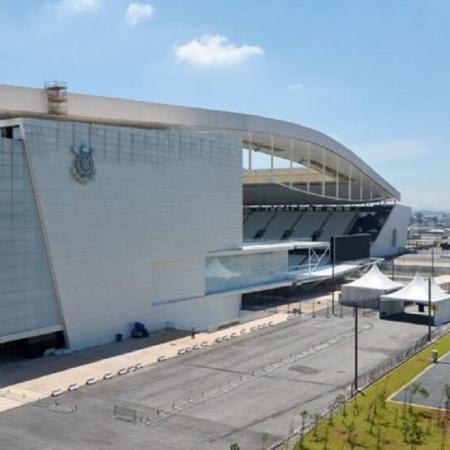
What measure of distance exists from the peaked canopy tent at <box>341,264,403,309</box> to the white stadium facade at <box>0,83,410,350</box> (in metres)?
5.17

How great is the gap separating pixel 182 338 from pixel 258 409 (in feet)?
47.2

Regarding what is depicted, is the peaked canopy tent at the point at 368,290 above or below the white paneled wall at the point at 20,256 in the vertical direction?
below

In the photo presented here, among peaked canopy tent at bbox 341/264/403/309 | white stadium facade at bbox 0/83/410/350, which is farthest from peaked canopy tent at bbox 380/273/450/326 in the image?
white stadium facade at bbox 0/83/410/350

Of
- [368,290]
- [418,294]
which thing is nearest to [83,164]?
[418,294]

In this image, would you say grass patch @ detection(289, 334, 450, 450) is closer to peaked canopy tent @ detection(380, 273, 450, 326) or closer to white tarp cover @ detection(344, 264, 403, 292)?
peaked canopy tent @ detection(380, 273, 450, 326)

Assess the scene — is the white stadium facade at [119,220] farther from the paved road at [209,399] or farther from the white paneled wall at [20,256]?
the paved road at [209,399]

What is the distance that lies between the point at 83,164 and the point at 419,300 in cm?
2461

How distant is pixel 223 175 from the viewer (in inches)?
1791

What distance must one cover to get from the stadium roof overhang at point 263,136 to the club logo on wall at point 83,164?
359 centimetres

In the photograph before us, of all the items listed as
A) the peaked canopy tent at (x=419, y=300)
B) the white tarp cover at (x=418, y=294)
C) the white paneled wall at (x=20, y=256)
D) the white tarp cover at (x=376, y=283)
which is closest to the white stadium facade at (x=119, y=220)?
the white paneled wall at (x=20, y=256)

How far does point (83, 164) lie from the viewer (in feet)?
112

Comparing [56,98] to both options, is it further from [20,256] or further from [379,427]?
[379,427]

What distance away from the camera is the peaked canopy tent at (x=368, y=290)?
164 feet

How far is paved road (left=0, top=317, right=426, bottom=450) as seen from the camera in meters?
21.2
